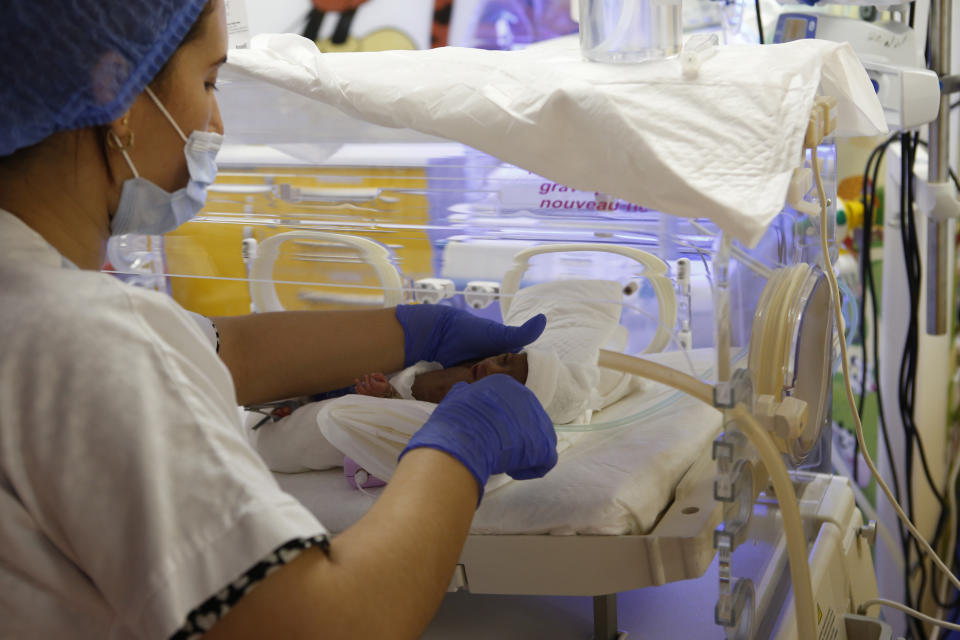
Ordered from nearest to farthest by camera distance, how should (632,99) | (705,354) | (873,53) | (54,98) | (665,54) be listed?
(54,98) < (632,99) < (705,354) < (665,54) < (873,53)

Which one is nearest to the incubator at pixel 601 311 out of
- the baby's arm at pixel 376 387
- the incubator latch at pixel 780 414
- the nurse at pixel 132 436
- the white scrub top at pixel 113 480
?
the incubator latch at pixel 780 414

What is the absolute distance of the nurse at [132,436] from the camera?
26.0 inches

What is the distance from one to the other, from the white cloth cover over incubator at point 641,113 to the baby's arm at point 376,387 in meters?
0.44

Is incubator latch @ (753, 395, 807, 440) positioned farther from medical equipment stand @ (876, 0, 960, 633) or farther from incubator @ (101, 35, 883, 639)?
medical equipment stand @ (876, 0, 960, 633)

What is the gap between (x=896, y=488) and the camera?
2264mm

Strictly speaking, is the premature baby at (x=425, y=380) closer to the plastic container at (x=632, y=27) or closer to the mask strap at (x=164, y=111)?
the plastic container at (x=632, y=27)

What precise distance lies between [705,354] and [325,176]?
0.74 metres

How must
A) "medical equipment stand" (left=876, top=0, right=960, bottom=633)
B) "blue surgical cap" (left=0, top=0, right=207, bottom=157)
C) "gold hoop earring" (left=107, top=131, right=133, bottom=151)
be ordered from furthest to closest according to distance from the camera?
"medical equipment stand" (left=876, top=0, right=960, bottom=633)
"gold hoop earring" (left=107, top=131, right=133, bottom=151)
"blue surgical cap" (left=0, top=0, right=207, bottom=157)

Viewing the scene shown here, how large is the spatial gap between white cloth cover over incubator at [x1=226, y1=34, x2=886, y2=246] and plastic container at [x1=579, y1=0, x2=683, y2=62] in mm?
100

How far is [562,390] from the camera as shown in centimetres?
128

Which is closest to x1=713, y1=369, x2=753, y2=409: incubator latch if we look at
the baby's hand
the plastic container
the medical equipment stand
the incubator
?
the incubator

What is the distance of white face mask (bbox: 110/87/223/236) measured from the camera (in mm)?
920

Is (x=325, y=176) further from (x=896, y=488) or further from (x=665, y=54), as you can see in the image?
(x=896, y=488)

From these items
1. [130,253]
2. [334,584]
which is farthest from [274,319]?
[334,584]
